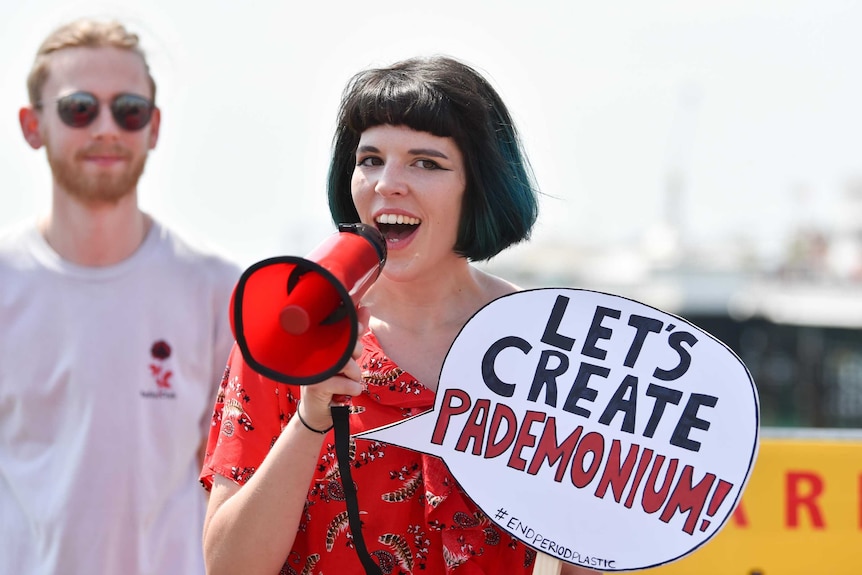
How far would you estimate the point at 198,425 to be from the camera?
3441mm

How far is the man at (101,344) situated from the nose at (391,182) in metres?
1.42

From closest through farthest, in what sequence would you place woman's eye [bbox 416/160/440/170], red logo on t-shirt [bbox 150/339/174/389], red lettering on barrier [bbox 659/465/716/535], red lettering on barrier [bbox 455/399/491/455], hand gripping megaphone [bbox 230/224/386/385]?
hand gripping megaphone [bbox 230/224/386/385] < red lettering on barrier [bbox 659/465/716/535] < red lettering on barrier [bbox 455/399/491/455] < woman's eye [bbox 416/160/440/170] < red logo on t-shirt [bbox 150/339/174/389]

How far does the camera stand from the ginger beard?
3.43 metres

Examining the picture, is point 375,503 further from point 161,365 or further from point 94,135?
point 94,135

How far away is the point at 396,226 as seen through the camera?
226 cm

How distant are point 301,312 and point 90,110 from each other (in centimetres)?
187

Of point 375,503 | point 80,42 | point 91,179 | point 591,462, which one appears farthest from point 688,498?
point 80,42

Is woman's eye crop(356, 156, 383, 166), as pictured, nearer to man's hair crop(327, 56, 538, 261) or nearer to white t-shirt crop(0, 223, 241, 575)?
man's hair crop(327, 56, 538, 261)

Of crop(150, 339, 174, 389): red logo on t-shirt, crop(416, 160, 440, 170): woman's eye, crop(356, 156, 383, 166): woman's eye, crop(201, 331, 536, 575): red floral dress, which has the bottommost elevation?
crop(150, 339, 174, 389): red logo on t-shirt

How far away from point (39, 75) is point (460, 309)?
189 cm

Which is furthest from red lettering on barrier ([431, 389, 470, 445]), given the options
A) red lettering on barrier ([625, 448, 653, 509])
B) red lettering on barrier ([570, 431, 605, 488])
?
red lettering on barrier ([625, 448, 653, 509])

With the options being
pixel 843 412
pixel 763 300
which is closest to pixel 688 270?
pixel 763 300

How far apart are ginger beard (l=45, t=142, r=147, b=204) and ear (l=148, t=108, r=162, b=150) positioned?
0.48 feet

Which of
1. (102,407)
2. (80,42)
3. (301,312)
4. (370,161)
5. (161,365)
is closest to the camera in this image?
(301,312)
